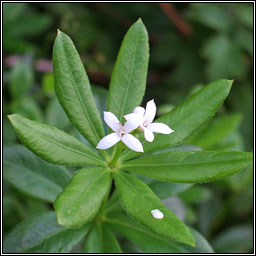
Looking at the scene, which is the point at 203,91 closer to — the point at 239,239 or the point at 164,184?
the point at 164,184

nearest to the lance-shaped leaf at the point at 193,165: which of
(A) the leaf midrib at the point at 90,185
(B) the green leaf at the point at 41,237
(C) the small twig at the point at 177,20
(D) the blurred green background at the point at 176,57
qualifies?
(A) the leaf midrib at the point at 90,185

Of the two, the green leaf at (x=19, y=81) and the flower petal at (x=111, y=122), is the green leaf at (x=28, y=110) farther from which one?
the flower petal at (x=111, y=122)

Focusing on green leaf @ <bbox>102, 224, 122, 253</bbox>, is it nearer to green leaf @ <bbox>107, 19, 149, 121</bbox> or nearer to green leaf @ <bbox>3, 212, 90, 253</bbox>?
green leaf @ <bbox>3, 212, 90, 253</bbox>

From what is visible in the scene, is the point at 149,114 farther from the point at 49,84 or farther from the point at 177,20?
the point at 177,20

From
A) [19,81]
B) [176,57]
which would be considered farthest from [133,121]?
[176,57]

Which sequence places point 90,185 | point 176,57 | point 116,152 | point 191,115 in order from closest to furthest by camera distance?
point 90,185, point 116,152, point 191,115, point 176,57

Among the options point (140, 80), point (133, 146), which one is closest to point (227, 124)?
point (140, 80)
